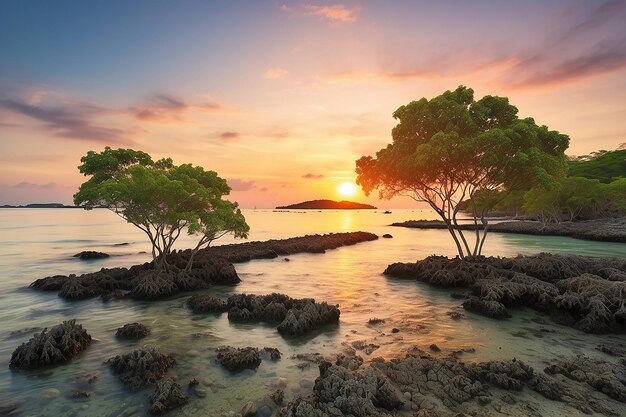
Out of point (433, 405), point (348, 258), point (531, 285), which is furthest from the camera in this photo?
point (348, 258)

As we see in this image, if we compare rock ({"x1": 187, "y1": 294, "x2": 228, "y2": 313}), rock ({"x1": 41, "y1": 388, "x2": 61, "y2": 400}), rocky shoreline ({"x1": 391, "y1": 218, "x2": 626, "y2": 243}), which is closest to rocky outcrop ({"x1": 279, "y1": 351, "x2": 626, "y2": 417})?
rock ({"x1": 41, "y1": 388, "x2": 61, "y2": 400})

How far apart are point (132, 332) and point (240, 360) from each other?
7.16 metres

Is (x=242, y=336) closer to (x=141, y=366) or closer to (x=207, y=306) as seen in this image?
(x=141, y=366)

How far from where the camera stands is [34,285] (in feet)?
96.3

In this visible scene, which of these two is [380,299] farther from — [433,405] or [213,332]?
[433,405]

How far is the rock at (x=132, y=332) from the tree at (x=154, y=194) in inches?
332

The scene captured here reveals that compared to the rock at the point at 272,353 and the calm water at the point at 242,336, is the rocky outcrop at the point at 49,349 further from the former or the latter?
the rock at the point at 272,353

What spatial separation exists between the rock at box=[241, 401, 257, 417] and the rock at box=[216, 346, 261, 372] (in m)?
2.75

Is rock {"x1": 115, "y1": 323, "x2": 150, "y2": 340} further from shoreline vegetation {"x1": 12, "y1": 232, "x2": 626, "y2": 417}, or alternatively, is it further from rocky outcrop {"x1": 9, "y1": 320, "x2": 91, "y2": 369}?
rocky outcrop {"x1": 9, "y1": 320, "x2": 91, "y2": 369}

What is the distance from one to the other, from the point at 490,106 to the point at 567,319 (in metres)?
17.7

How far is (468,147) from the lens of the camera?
84.1ft

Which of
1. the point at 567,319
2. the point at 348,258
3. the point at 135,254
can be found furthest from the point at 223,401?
the point at 135,254

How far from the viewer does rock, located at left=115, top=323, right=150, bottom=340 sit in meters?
16.6

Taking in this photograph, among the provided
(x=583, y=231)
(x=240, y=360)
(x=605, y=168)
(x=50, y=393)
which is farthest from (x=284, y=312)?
(x=605, y=168)
